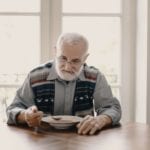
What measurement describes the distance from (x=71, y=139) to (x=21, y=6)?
1.52 meters

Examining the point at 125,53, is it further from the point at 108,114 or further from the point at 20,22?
the point at 108,114

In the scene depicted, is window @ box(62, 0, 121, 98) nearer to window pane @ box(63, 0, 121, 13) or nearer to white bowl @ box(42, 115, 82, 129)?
window pane @ box(63, 0, 121, 13)

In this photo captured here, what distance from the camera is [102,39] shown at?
282cm

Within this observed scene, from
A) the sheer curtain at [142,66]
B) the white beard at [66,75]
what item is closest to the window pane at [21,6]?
the sheer curtain at [142,66]

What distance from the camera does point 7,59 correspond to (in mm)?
2809

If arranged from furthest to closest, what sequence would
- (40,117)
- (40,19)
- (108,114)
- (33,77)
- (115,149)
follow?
1. (40,19)
2. (33,77)
3. (108,114)
4. (40,117)
5. (115,149)

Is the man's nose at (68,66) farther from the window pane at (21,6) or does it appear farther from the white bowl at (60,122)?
the window pane at (21,6)

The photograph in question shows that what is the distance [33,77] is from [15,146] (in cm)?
66

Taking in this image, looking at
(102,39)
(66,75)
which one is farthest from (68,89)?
(102,39)

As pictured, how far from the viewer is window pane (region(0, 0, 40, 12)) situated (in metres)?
2.78

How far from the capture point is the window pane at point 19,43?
2.79 meters

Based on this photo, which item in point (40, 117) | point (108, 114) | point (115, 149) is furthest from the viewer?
point (108, 114)

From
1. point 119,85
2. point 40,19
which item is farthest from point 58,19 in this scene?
point 119,85

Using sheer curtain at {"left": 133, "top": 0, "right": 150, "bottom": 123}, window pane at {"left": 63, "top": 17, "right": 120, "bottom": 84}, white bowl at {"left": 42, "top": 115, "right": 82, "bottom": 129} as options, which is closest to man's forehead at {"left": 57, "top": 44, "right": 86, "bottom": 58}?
white bowl at {"left": 42, "top": 115, "right": 82, "bottom": 129}
